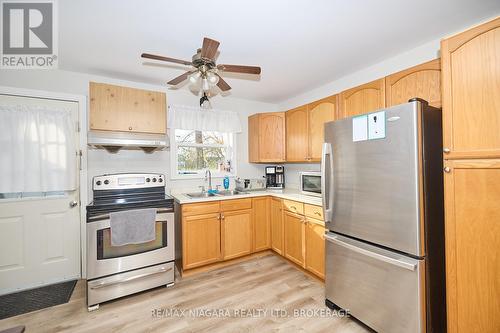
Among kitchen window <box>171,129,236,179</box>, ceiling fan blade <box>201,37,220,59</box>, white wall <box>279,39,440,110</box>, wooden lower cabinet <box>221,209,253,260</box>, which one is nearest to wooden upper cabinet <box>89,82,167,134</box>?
kitchen window <box>171,129,236,179</box>

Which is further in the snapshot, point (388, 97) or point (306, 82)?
point (306, 82)

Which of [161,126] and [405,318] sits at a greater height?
[161,126]

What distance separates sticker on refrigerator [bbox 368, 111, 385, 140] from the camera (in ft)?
5.19

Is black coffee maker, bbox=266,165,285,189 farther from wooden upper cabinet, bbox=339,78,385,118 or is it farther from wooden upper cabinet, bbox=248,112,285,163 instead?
wooden upper cabinet, bbox=339,78,385,118

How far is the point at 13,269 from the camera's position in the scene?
2.28 meters

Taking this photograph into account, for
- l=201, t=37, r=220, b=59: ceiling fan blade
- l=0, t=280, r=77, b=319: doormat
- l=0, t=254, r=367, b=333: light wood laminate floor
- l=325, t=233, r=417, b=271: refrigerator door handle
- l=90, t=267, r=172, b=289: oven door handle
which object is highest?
l=201, t=37, r=220, b=59: ceiling fan blade

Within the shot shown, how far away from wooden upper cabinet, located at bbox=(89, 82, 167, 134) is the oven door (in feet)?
3.29

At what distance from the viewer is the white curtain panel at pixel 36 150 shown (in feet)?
7.22

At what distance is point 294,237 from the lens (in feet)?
9.02

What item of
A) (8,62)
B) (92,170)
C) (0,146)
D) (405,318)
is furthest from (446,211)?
(8,62)

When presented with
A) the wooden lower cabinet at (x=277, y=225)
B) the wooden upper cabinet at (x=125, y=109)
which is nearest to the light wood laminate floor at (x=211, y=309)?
the wooden lower cabinet at (x=277, y=225)

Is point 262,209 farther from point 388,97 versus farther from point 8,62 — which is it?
point 8,62

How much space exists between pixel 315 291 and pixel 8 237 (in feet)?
10.6

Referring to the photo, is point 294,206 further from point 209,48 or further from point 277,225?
point 209,48
